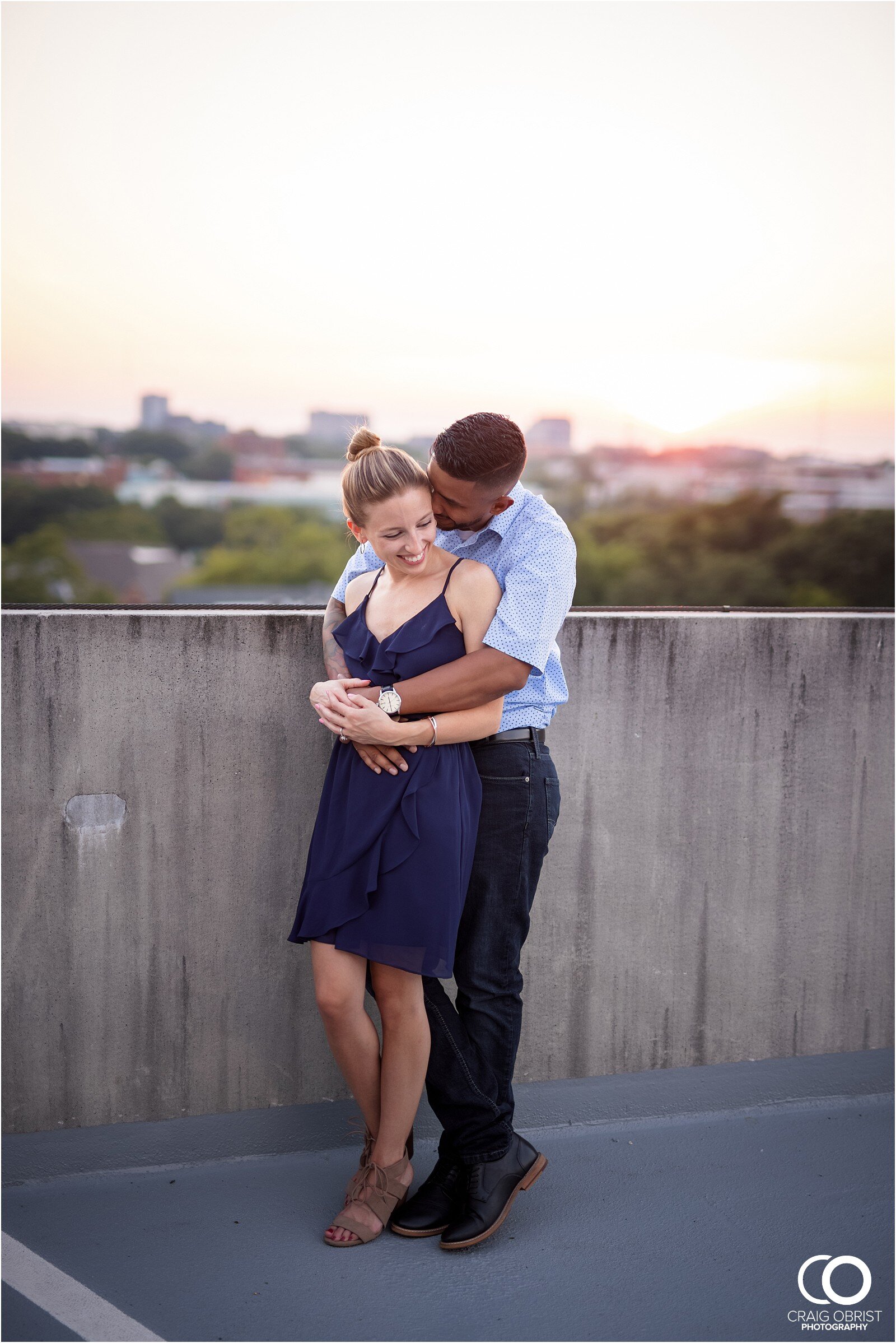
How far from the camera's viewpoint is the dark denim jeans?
7.59 ft

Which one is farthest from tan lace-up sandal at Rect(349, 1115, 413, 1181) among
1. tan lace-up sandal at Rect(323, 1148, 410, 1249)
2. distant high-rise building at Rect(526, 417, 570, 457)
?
distant high-rise building at Rect(526, 417, 570, 457)

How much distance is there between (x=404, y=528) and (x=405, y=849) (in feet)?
2.16

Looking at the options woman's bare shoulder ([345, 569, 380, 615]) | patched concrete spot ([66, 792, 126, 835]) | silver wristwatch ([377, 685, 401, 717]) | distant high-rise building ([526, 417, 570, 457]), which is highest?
distant high-rise building ([526, 417, 570, 457])

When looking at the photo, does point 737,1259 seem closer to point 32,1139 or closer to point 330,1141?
point 330,1141

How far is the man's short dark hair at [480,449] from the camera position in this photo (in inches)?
82.7

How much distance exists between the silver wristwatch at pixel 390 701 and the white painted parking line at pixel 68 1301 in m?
1.29

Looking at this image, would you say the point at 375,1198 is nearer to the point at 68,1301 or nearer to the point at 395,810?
the point at 68,1301

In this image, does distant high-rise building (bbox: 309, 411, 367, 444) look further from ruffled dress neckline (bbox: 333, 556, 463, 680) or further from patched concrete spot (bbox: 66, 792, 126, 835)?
ruffled dress neckline (bbox: 333, 556, 463, 680)

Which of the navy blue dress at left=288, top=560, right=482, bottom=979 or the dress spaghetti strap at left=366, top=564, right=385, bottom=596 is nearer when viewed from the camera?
the navy blue dress at left=288, top=560, right=482, bottom=979

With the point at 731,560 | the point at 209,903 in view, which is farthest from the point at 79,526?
the point at 209,903

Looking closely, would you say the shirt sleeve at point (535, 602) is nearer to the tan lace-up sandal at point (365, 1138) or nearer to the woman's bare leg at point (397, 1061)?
the woman's bare leg at point (397, 1061)

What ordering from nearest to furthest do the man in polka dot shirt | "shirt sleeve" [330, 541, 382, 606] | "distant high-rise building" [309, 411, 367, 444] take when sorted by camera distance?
the man in polka dot shirt → "shirt sleeve" [330, 541, 382, 606] → "distant high-rise building" [309, 411, 367, 444]

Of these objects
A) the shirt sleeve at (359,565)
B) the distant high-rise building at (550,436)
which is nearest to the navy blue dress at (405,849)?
the shirt sleeve at (359,565)

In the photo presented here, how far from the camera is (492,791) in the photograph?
2297 millimetres
